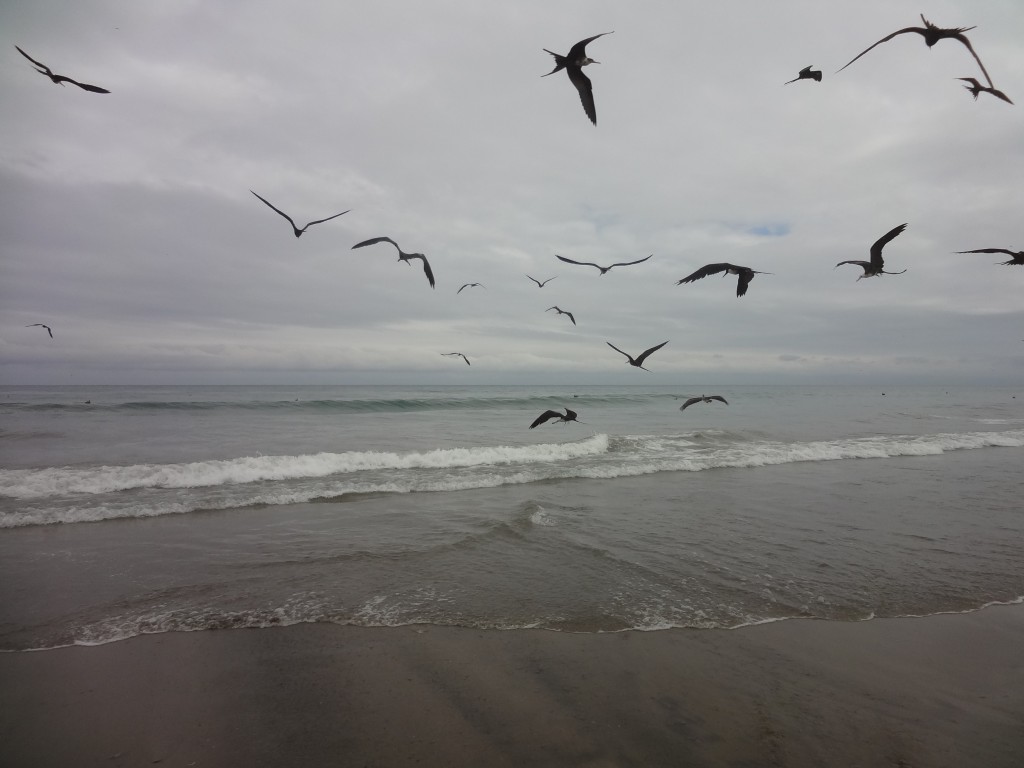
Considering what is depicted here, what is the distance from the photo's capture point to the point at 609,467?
1462cm

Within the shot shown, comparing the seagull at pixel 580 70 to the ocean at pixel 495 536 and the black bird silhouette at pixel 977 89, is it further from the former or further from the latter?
the ocean at pixel 495 536

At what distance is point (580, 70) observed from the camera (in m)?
4.92

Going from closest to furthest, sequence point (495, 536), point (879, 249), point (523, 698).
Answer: point (523, 698)
point (879, 249)
point (495, 536)

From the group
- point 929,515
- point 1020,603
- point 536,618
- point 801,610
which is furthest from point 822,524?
point 536,618

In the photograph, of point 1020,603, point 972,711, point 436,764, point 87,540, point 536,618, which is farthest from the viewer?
point 87,540

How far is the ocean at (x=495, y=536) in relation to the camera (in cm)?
576

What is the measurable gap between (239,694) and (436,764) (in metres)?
1.87

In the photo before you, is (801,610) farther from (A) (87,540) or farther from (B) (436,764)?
(A) (87,540)

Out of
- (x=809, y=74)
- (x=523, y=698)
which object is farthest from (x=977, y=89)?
(x=523, y=698)

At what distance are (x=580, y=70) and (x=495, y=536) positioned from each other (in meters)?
6.35

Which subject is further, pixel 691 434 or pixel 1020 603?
pixel 691 434

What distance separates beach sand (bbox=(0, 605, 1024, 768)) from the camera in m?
3.54

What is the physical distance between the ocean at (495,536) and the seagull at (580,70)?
5098mm

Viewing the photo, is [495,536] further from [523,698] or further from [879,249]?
[879,249]
